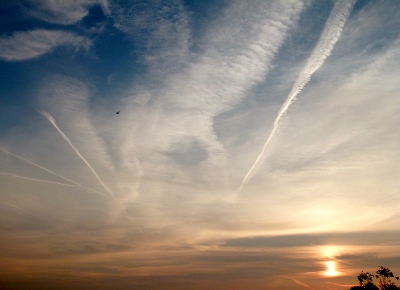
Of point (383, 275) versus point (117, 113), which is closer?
point (117, 113)

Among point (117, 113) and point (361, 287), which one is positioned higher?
point (117, 113)

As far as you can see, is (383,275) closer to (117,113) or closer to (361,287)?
(361,287)

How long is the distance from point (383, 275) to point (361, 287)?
13.2m

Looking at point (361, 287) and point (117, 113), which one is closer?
point (117, 113)

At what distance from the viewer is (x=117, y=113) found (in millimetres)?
61062

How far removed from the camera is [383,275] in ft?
472

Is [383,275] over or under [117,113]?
under

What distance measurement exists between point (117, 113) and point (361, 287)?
513 feet

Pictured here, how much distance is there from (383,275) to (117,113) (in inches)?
6342

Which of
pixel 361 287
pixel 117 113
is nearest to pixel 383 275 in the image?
pixel 361 287

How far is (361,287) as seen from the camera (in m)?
144
